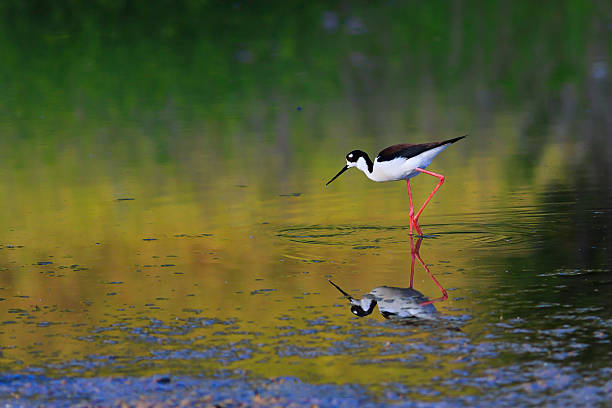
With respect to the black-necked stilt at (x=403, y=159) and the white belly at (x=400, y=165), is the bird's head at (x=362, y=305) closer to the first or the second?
the black-necked stilt at (x=403, y=159)

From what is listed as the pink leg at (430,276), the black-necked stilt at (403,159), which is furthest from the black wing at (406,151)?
the pink leg at (430,276)

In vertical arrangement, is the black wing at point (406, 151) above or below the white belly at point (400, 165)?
above

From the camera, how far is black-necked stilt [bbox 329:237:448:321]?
7.62 meters

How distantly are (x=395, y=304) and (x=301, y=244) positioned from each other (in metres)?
2.23

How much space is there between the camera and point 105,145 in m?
16.4

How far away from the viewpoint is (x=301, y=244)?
396 inches

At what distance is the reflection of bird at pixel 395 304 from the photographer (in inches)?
300

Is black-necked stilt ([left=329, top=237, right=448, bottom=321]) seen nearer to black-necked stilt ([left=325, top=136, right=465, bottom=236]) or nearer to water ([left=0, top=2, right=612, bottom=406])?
water ([left=0, top=2, right=612, bottom=406])

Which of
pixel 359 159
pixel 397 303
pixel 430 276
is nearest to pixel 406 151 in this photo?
pixel 359 159

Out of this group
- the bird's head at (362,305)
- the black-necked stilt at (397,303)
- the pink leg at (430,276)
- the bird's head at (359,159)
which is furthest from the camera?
the bird's head at (359,159)

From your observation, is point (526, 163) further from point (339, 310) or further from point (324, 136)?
point (339, 310)

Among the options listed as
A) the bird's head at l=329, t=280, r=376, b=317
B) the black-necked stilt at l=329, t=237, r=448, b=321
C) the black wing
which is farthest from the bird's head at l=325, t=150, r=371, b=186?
the bird's head at l=329, t=280, r=376, b=317

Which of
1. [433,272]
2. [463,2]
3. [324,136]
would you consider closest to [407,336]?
[433,272]

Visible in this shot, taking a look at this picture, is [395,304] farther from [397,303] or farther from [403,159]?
[403,159]
